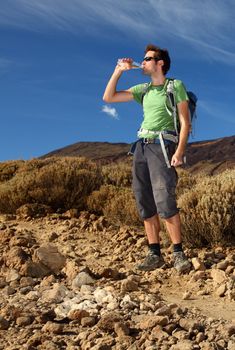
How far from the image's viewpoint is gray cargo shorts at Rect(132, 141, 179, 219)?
19.6 ft

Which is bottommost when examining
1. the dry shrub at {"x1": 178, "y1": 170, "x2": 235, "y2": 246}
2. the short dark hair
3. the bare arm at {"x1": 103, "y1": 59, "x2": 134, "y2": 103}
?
the dry shrub at {"x1": 178, "y1": 170, "x2": 235, "y2": 246}

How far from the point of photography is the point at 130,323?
446 centimetres

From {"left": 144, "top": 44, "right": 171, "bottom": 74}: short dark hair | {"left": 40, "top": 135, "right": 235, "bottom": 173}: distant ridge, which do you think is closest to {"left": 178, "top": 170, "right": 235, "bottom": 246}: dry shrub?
{"left": 144, "top": 44, "right": 171, "bottom": 74}: short dark hair

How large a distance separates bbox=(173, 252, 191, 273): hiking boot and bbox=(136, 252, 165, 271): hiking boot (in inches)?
9.8

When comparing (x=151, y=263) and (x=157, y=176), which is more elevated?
(x=157, y=176)

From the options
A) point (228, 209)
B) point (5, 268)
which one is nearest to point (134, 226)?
point (228, 209)

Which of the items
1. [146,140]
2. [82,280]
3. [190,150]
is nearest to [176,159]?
[146,140]

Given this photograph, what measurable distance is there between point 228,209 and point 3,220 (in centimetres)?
414

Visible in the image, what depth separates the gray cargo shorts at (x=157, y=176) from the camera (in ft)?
19.6

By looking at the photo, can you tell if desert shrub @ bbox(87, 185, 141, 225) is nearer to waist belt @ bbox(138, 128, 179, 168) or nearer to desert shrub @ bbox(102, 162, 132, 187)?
desert shrub @ bbox(102, 162, 132, 187)

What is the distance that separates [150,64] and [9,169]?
331 inches

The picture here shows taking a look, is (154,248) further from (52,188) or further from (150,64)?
(52,188)

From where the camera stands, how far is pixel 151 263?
6.40 m

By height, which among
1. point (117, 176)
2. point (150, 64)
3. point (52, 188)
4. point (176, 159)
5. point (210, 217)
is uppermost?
point (150, 64)
